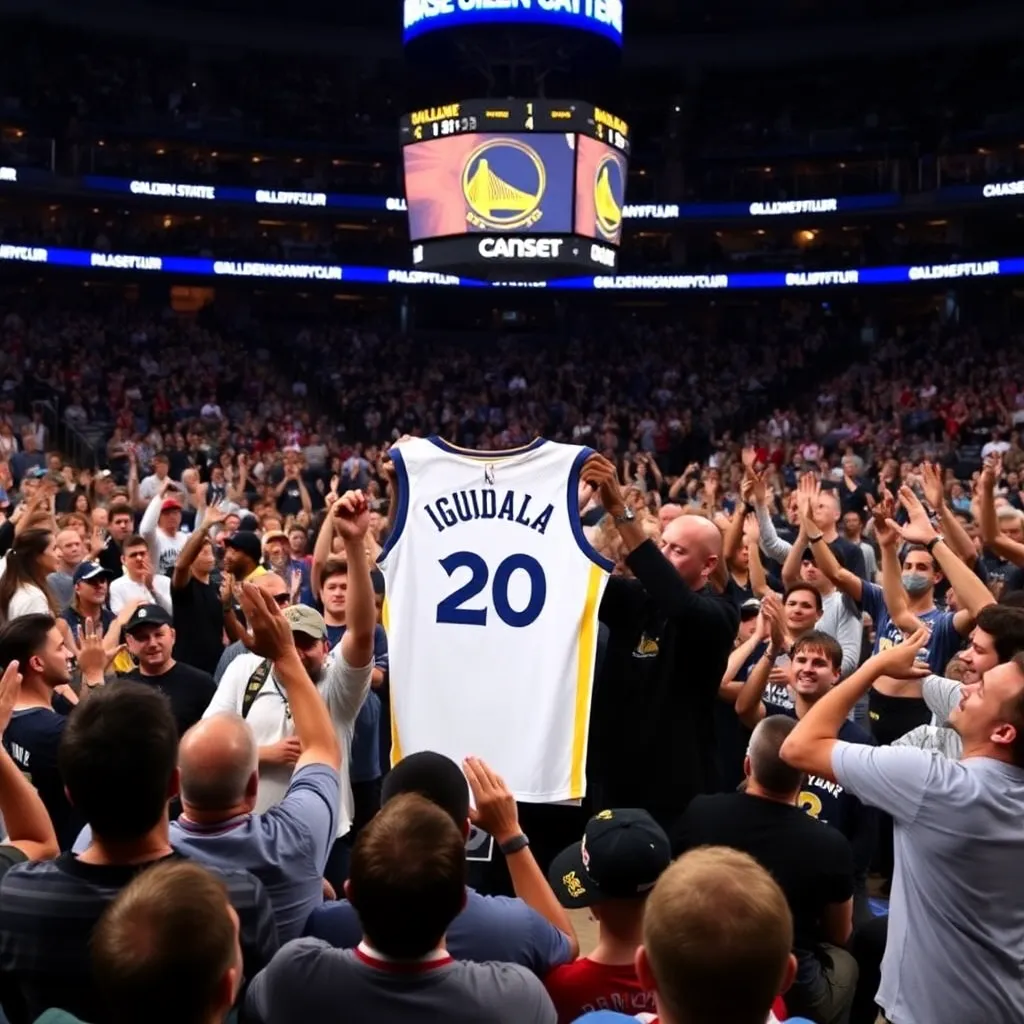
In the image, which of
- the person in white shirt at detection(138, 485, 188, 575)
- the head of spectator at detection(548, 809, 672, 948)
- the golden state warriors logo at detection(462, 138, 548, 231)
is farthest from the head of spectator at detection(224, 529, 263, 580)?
the golden state warriors logo at detection(462, 138, 548, 231)

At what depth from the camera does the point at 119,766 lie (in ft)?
10.4

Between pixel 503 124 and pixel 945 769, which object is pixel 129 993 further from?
pixel 503 124

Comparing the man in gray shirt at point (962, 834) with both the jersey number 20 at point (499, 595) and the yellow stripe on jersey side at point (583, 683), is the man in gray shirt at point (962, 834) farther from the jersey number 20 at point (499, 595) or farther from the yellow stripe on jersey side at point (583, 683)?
the jersey number 20 at point (499, 595)

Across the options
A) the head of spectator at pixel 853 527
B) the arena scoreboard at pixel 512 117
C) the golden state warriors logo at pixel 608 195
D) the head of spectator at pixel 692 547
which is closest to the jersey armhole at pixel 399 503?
the head of spectator at pixel 692 547

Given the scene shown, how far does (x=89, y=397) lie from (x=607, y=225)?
1332 centimetres

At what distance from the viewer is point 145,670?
645 cm

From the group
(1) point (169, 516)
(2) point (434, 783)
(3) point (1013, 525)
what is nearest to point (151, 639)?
(2) point (434, 783)

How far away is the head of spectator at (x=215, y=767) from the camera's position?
3502 millimetres

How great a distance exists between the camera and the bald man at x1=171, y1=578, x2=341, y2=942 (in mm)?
3502

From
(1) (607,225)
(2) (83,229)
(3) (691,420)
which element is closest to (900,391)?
(3) (691,420)

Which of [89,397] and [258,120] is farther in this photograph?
[258,120]

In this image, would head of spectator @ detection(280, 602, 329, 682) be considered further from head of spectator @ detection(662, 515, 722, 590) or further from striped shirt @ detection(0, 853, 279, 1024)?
striped shirt @ detection(0, 853, 279, 1024)

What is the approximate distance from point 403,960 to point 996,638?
263 cm

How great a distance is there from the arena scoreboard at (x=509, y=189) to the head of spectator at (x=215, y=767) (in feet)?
57.6
